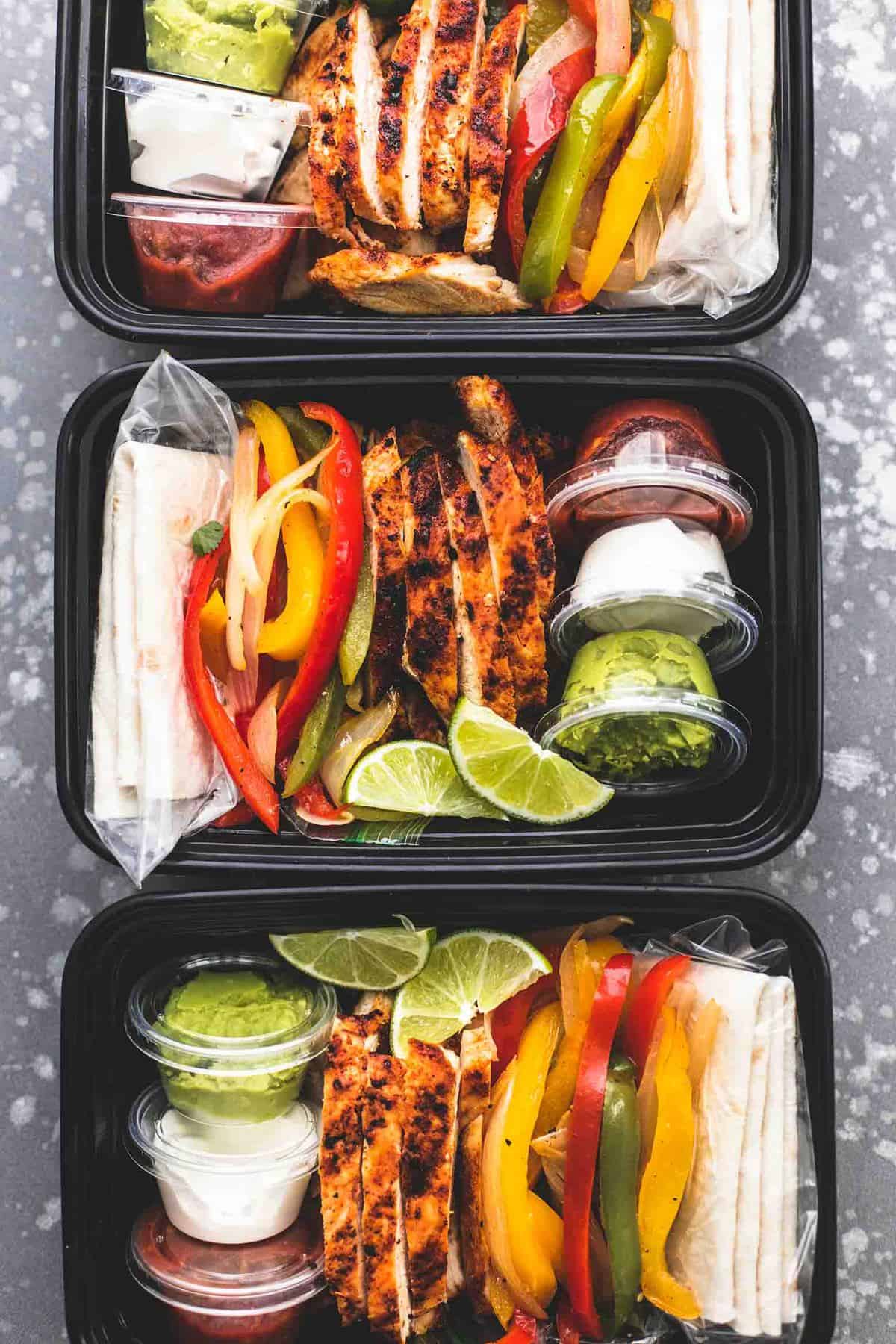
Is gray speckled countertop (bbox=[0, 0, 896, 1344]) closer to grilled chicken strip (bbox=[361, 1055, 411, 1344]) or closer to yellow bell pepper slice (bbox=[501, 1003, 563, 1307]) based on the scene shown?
yellow bell pepper slice (bbox=[501, 1003, 563, 1307])

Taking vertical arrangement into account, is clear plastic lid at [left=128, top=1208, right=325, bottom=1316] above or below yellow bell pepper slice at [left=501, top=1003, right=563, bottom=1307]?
below

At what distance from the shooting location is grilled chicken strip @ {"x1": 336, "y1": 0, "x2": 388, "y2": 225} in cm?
176

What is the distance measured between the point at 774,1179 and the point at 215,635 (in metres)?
1.26

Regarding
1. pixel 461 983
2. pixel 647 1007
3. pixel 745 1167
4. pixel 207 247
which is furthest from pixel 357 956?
pixel 207 247

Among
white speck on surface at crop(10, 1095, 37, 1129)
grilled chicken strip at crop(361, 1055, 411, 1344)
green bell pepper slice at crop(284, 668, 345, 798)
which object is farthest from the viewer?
white speck on surface at crop(10, 1095, 37, 1129)

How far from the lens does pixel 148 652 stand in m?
1.74

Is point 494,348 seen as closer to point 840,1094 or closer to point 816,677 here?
point 816,677

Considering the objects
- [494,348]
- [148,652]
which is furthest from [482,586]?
[148,652]

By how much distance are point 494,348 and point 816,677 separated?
0.74 metres

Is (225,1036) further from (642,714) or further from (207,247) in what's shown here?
(207,247)

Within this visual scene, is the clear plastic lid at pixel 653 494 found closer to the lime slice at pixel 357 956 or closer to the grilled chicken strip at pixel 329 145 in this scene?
the grilled chicken strip at pixel 329 145

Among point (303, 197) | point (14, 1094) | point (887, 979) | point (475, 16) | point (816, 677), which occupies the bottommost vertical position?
point (14, 1094)

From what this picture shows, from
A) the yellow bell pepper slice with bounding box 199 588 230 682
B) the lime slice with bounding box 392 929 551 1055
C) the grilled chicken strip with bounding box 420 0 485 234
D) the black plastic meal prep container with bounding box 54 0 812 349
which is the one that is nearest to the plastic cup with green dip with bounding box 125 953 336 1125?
the lime slice with bounding box 392 929 551 1055

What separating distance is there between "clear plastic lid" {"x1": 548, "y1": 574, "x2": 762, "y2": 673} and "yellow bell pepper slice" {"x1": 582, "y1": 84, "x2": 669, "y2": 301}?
0.53 metres
